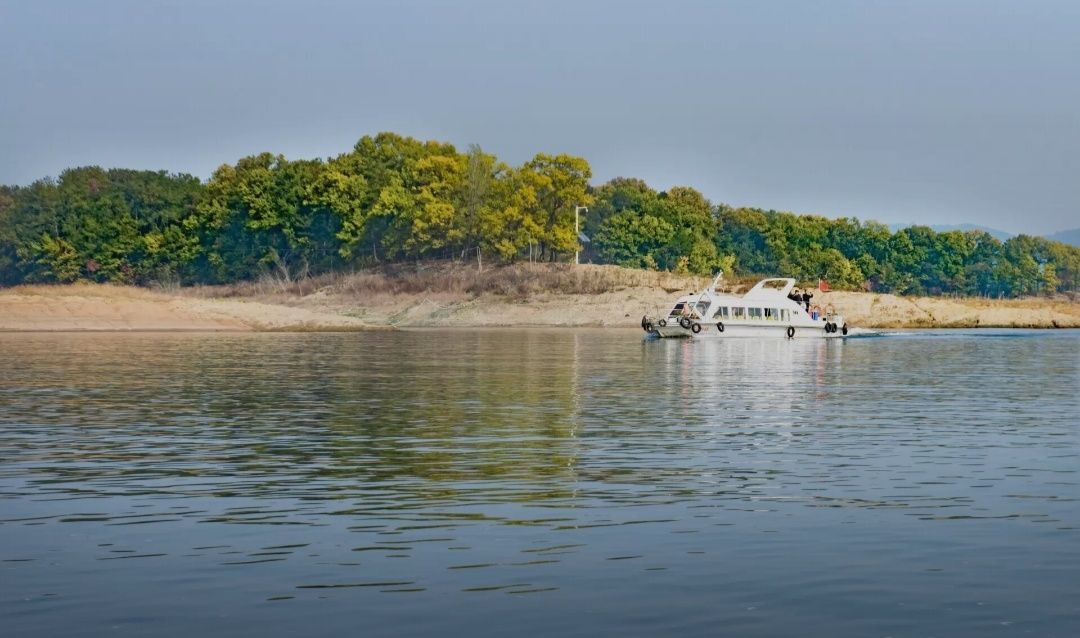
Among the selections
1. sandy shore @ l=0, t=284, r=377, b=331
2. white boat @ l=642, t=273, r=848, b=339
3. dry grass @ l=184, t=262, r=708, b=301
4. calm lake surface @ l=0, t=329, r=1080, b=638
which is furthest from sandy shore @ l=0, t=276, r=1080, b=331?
calm lake surface @ l=0, t=329, r=1080, b=638

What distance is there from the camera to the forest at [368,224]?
141 metres

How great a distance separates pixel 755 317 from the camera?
282 ft

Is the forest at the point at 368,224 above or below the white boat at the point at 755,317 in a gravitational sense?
above

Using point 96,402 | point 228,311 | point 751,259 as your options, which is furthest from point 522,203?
point 96,402

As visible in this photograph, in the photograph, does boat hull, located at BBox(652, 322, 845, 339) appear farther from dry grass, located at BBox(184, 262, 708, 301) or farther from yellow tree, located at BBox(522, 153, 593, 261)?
yellow tree, located at BBox(522, 153, 593, 261)

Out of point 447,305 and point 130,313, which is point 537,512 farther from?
point 447,305

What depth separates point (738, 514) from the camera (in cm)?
1627

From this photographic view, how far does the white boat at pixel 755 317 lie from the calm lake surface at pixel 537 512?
157 ft

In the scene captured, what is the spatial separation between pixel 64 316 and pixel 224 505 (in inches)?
3076

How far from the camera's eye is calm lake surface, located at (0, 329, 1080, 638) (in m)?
11.6

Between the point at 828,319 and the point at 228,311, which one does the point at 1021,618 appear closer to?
the point at 828,319

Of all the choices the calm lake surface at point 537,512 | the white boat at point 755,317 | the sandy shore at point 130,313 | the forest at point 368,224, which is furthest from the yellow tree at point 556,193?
the calm lake surface at point 537,512

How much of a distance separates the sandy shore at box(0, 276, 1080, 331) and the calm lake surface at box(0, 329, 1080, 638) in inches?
2239

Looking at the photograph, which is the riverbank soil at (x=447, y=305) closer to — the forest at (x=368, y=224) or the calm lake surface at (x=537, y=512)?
the forest at (x=368, y=224)
